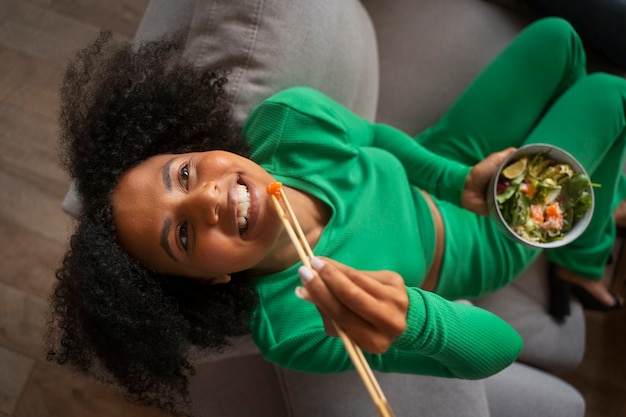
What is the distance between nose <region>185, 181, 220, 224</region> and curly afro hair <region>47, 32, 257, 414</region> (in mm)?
188

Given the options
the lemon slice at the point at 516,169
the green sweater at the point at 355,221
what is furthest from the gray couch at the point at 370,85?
the lemon slice at the point at 516,169

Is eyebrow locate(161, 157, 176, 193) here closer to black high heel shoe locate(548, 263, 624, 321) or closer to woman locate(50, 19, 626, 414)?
woman locate(50, 19, 626, 414)

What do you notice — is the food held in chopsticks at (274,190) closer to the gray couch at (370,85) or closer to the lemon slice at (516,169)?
the gray couch at (370,85)

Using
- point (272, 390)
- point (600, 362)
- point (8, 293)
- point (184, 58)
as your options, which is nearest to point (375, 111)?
point (184, 58)

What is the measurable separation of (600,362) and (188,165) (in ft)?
5.29

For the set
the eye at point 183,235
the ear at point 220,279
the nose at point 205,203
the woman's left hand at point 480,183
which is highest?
the woman's left hand at point 480,183

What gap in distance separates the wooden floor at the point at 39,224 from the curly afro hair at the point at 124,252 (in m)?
0.53

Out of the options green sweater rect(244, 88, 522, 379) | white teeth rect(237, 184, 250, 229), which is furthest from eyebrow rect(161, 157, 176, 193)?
green sweater rect(244, 88, 522, 379)

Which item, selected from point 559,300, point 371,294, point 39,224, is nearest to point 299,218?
point 371,294

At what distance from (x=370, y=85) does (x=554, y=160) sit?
57 centimetres

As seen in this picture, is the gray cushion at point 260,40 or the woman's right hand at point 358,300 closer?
the woman's right hand at point 358,300

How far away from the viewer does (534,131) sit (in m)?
1.31

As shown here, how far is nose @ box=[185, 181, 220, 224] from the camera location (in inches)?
32.7

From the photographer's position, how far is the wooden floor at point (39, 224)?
58.6 inches
